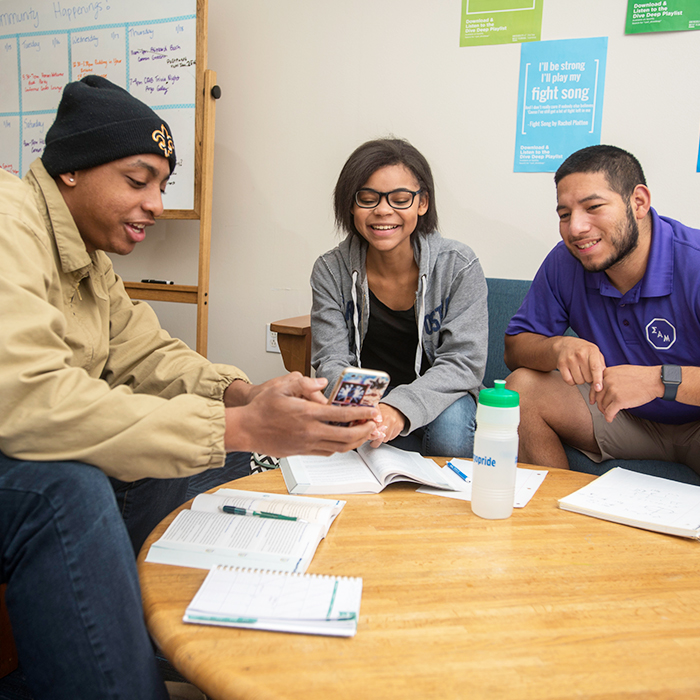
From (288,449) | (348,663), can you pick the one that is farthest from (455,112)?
(348,663)

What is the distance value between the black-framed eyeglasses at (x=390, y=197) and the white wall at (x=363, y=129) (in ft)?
2.24

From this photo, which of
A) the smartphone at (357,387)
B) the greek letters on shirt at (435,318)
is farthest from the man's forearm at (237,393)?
the greek letters on shirt at (435,318)

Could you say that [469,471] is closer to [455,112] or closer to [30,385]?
[30,385]

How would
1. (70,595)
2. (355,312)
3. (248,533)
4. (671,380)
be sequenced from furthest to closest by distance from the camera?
1. (355,312)
2. (671,380)
3. (248,533)
4. (70,595)

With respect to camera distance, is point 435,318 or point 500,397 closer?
A: point 500,397

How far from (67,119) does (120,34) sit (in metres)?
1.76

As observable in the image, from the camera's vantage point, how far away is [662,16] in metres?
1.92

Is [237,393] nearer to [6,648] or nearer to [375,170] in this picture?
[6,648]

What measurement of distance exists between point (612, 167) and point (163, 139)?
1089mm

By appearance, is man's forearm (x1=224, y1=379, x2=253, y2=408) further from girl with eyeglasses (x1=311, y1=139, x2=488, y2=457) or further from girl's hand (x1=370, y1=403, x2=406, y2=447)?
girl with eyeglasses (x1=311, y1=139, x2=488, y2=457)

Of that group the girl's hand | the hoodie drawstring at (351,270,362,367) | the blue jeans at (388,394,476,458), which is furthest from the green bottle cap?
the hoodie drawstring at (351,270,362,367)

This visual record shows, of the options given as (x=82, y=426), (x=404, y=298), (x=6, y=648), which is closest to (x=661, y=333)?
(x=404, y=298)

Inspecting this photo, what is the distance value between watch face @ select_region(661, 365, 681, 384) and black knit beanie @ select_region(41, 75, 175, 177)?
1213 millimetres

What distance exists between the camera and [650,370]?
1.36 meters
